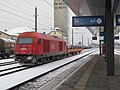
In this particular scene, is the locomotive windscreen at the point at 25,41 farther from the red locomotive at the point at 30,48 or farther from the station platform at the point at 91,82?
the station platform at the point at 91,82

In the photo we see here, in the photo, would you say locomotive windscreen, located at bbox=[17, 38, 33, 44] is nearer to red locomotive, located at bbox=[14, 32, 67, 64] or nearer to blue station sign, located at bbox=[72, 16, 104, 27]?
red locomotive, located at bbox=[14, 32, 67, 64]

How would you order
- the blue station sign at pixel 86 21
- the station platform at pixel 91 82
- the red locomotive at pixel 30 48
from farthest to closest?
the red locomotive at pixel 30 48 → the blue station sign at pixel 86 21 → the station platform at pixel 91 82

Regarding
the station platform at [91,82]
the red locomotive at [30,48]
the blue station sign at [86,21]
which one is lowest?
the station platform at [91,82]

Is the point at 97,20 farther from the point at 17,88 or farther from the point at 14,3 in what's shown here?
the point at 17,88

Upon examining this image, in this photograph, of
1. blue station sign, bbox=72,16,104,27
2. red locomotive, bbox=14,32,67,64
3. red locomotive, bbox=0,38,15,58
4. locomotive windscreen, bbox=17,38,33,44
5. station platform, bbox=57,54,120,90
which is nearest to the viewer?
station platform, bbox=57,54,120,90

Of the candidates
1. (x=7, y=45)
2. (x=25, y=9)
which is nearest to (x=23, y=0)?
(x=25, y=9)

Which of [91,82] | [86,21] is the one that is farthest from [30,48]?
[91,82]

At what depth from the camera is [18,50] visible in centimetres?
2483

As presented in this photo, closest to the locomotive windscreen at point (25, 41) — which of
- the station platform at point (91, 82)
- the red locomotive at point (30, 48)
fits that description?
the red locomotive at point (30, 48)

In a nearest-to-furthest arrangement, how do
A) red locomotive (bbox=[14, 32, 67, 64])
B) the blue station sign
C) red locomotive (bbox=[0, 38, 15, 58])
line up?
the blue station sign
red locomotive (bbox=[14, 32, 67, 64])
red locomotive (bbox=[0, 38, 15, 58])

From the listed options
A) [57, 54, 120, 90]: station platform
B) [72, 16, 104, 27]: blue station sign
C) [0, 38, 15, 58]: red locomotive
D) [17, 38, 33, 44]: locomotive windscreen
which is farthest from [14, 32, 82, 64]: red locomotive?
[0, 38, 15, 58]: red locomotive

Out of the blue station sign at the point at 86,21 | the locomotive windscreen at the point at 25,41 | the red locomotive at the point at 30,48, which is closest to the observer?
the blue station sign at the point at 86,21

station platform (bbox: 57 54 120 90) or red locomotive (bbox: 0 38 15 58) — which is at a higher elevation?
red locomotive (bbox: 0 38 15 58)

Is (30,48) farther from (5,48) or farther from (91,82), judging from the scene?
(5,48)
